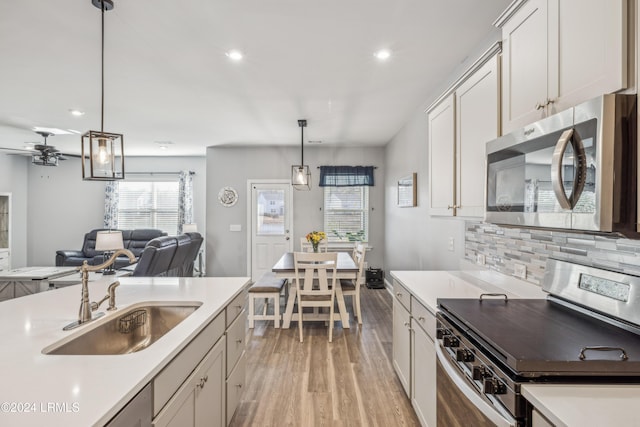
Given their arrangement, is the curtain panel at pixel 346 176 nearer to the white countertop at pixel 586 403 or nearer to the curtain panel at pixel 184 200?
the curtain panel at pixel 184 200

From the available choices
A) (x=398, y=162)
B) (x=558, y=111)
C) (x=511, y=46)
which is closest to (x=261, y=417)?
(x=558, y=111)

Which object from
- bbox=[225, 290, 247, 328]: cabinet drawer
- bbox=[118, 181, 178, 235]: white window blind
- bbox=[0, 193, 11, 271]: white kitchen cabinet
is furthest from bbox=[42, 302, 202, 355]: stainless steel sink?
bbox=[0, 193, 11, 271]: white kitchen cabinet

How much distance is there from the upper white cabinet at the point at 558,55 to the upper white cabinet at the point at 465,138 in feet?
0.40

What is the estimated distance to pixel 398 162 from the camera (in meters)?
5.11

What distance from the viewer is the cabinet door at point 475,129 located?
162cm

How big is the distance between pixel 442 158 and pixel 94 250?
23.6 feet

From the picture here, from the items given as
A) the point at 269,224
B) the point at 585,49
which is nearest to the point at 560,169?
the point at 585,49

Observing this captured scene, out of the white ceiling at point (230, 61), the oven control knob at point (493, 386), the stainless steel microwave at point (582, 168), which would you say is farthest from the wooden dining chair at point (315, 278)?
Answer: the oven control knob at point (493, 386)

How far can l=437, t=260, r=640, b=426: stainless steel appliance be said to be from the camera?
91 cm

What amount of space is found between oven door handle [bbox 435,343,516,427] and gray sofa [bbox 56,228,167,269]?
6.45m

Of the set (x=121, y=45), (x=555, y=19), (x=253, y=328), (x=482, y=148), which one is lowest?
(x=253, y=328)

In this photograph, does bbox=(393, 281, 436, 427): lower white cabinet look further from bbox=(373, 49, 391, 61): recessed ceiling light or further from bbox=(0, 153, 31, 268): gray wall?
bbox=(0, 153, 31, 268): gray wall

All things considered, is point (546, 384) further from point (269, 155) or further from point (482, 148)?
point (269, 155)

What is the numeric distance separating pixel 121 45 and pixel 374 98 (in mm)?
2444
